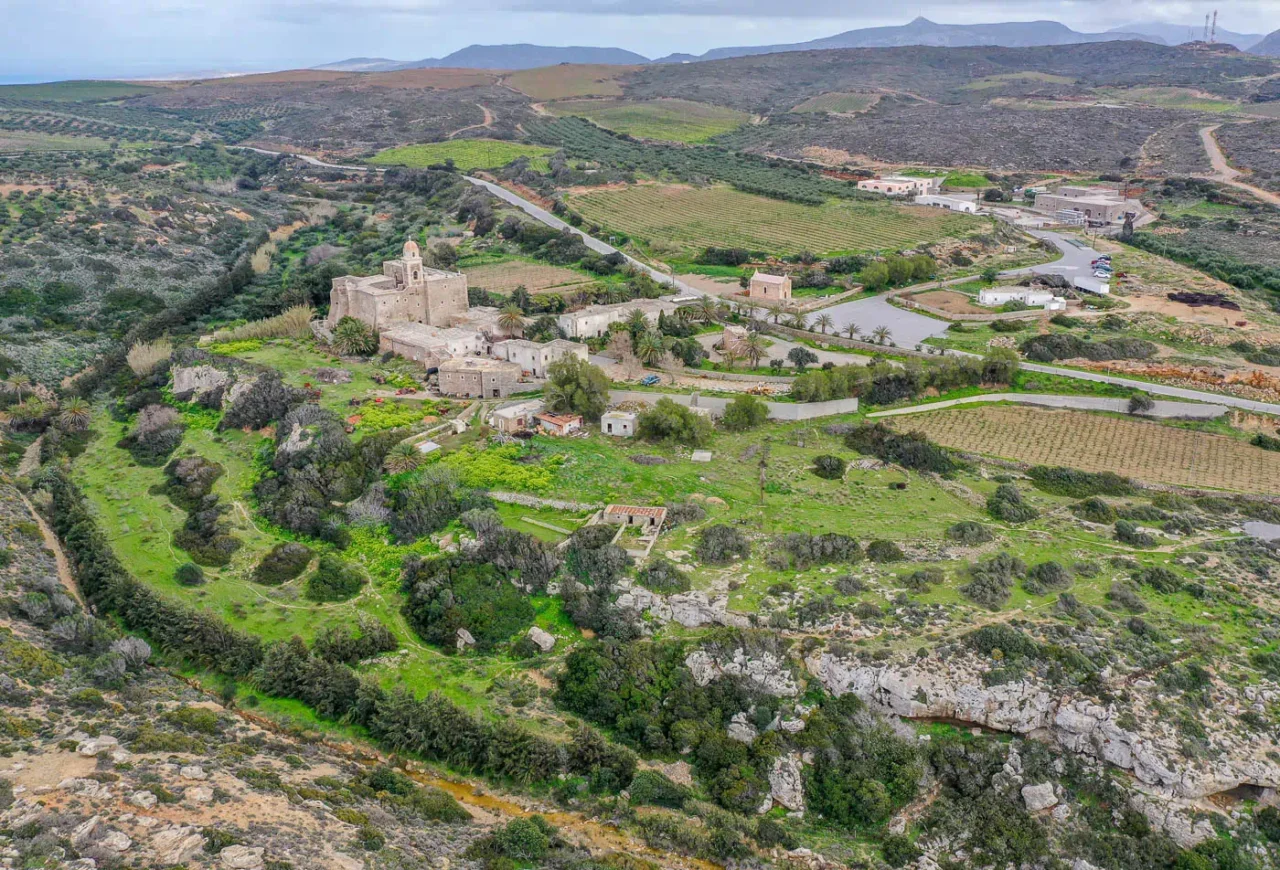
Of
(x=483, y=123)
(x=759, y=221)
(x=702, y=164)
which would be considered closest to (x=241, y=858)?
(x=759, y=221)

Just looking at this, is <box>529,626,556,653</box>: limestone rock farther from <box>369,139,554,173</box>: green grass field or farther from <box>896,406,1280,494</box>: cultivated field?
<box>369,139,554,173</box>: green grass field

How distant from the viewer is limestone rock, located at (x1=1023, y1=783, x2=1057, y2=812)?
22.1 meters

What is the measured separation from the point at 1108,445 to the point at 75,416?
152 feet

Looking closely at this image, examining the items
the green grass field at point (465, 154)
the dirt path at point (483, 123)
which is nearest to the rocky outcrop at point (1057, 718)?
the green grass field at point (465, 154)

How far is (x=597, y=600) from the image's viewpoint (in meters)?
28.2

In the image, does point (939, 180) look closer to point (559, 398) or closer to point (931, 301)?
point (931, 301)

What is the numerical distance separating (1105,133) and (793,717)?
11434cm

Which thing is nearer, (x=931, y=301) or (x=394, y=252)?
(x=931, y=301)

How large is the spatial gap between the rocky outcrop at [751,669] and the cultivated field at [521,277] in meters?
37.7

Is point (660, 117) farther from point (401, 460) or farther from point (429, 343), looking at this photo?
point (401, 460)

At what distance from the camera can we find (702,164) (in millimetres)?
105250

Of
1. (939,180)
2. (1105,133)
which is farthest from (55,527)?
(1105,133)

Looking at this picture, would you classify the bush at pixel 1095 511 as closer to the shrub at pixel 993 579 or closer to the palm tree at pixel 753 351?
the shrub at pixel 993 579

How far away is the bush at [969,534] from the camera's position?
30.7m
